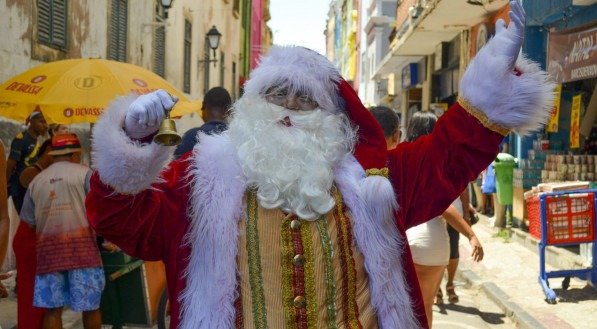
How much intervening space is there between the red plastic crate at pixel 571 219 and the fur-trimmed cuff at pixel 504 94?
4.98 metres

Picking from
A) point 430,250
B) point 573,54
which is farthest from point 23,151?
point 573,54

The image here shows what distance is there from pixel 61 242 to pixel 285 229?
282 centimetres

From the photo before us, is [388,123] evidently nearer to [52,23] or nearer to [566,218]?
[566,218]

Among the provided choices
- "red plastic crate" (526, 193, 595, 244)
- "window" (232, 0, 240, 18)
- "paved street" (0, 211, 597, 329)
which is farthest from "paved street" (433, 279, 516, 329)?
"window" (232, 0, 240, 18)

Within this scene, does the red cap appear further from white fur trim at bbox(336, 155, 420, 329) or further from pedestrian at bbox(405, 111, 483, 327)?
white fur trim at bbox(336, 155, 420, 329)

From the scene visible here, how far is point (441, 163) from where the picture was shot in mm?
2512

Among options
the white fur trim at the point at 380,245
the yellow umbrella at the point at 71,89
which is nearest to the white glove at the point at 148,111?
the white fur trim at the point at 380,245

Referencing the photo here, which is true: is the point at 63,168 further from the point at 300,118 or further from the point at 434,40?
the point at 434,40

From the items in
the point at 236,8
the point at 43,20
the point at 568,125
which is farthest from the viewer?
the point at 236,8

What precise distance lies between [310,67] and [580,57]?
23.9 feet

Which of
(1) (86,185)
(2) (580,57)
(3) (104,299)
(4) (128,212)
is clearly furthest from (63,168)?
(2) (580,57)

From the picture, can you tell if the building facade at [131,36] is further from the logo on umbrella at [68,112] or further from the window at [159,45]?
the logo on umbrella at [68,112]

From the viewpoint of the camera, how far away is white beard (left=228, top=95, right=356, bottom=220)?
2.47 meters

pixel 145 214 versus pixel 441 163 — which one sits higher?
pixel 441 163
